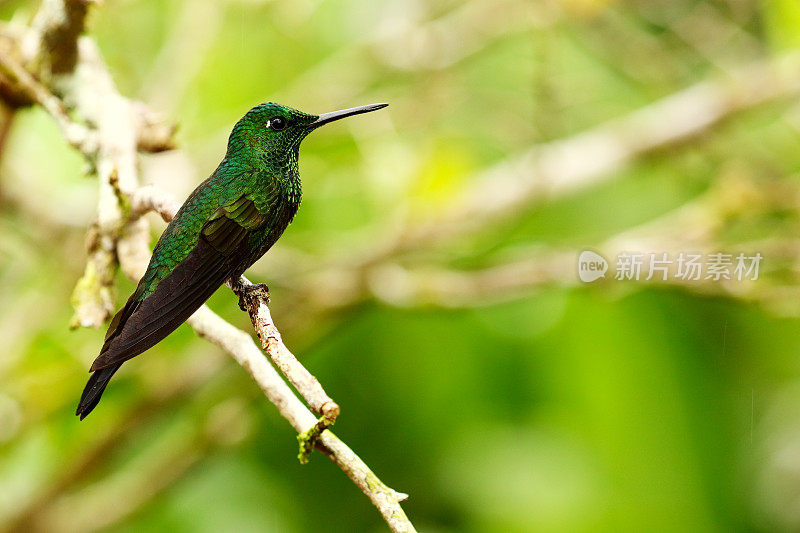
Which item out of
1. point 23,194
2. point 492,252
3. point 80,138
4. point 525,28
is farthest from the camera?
point 492,252

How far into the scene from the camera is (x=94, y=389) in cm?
48

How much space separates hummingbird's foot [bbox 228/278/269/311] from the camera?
1.79 feet

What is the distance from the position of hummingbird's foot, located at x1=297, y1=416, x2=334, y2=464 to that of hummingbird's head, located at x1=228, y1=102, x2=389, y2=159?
225 mm

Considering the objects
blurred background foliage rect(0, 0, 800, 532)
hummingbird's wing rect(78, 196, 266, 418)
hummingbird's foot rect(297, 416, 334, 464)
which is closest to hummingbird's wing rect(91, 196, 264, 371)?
hummingbird's wing rect(78, 196, 266, 418)

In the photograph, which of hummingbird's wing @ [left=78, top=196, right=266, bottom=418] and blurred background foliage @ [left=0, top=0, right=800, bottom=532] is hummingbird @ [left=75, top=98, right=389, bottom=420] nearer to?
hummingbird's wing @ [left=78, top=196, right=266, bottom=418]

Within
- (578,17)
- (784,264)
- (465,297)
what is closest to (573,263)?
(465,297)

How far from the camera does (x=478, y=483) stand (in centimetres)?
209

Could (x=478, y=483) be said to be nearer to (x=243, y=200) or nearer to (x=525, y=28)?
(x=525, y=28)

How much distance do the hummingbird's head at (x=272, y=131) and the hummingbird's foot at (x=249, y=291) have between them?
98 mm

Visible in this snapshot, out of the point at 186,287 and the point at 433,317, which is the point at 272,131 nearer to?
the point at 186,287

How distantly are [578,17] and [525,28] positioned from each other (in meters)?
0.21

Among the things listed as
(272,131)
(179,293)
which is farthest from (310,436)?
(272,131)

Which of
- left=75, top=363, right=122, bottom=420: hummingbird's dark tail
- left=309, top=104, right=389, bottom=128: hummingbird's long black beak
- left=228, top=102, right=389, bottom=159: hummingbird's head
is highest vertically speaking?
left=228, top=102, right=389, bottom=159: hummingbird's head

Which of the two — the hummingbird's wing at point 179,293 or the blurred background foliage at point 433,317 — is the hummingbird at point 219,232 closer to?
the hummingbird's wing at point 179,293
